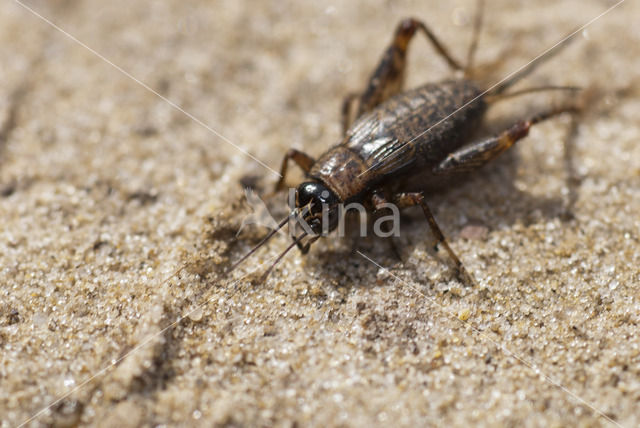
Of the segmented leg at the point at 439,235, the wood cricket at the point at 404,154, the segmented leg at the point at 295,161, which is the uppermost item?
the segmented leg at the point at 295,161

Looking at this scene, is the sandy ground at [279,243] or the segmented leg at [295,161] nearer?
the sandy ground at [279,243]

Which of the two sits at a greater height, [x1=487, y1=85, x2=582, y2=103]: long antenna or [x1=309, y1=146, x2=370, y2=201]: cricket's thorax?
[x1=309, y1=146, x2=370, y2=201]: cricket's thorax

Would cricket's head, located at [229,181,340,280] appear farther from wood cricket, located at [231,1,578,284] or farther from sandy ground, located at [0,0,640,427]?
sandy ground, located at [0,0,640,427]

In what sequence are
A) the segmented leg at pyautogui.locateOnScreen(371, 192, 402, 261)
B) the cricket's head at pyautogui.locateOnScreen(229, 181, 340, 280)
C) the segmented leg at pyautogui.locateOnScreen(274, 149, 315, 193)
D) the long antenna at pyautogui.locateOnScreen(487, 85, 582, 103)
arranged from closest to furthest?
the cricket's head at pyautogui.locateOnScreen(229, 181, 340, 280), the segmented leg at pyautogui.locateOnScreen(371, 192, 402, 261), the segmented leg at pyautogui.locateOnScreen(274, 149, 315, 193), the long antenna at pyautogui.locateOnScreen(487, 85, 582, 103)

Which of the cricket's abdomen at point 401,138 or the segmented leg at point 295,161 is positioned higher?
the segmented leg at point 295,161

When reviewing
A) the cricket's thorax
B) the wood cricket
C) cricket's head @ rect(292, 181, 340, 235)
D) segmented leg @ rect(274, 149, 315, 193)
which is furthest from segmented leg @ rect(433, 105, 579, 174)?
segmented leg @ rect(274, 149, 315, 193)

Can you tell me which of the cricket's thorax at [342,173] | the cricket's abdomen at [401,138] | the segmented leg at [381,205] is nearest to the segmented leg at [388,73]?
the cricket's abdomen at [401,138]

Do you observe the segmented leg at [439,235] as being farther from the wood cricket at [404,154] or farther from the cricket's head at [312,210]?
the cricket's head at [312,210]

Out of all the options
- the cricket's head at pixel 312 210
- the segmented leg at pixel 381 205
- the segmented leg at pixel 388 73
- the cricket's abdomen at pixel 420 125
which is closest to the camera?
the cricket's head at pixel 312 210

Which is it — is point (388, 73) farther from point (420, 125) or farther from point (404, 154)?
point (404, 154)
